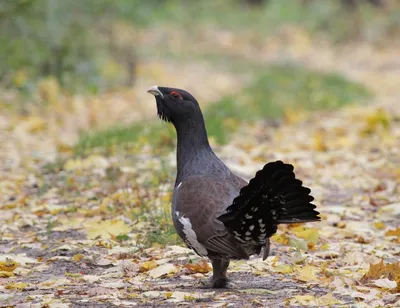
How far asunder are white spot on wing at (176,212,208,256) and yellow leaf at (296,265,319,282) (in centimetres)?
67

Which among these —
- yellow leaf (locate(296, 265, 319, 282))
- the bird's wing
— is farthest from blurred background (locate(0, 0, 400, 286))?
the bird's wing

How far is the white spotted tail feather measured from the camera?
4055mm

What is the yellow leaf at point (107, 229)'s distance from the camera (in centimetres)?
583

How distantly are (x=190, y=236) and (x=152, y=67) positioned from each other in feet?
39.7

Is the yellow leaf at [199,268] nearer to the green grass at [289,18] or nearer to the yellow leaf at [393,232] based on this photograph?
the yellow leaf at [393,232]

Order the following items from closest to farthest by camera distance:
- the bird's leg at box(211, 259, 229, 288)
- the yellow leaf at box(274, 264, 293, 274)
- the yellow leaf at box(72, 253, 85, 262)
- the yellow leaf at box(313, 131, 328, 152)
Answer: the bird's leg at box(211, 259, 229, 288)
the yellow leaf at box(274, 264, 293, 274)
the yellow leaf at box(72, 253, 85, 262)
the yellow leaf at box(313, 131, 328, 152)

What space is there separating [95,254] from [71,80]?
7.64 meters

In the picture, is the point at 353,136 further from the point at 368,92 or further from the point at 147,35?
the point at 147,35

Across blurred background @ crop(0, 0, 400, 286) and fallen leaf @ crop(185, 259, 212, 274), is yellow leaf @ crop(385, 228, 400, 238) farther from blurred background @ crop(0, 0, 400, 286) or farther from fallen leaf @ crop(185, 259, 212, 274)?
fallen leaf @ crop(185, 259, 212, 274)

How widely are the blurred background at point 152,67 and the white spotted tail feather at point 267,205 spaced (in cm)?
481

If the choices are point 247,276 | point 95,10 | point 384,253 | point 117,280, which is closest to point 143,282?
point 117,280

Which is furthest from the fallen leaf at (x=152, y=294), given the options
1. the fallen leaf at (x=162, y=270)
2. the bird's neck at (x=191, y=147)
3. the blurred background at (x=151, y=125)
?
the blurred background at (x=151, y=125)

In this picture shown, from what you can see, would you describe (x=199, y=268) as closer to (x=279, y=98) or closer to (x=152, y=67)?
(x=279, y=98)

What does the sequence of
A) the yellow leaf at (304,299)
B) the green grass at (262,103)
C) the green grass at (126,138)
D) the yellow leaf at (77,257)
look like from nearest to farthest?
1. the yellow leaf at (304,299)
2. the yellow leaf at (77,257)
3. the green grass at (126,138)
4. the green grass at (262,103)
